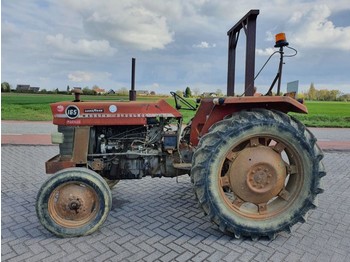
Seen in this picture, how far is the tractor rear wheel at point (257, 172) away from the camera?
280 centimetres

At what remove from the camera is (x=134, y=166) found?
11.1 ft

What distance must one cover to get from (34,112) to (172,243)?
15746mm

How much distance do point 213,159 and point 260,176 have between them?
58 centimetres

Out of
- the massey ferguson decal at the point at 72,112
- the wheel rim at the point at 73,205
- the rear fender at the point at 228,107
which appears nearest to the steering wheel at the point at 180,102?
the rear fender at the point at 228,107

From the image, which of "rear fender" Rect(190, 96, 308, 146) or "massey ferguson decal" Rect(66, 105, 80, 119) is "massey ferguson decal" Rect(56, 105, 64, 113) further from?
"rear fender" Rect(190, 96, 308, 146)

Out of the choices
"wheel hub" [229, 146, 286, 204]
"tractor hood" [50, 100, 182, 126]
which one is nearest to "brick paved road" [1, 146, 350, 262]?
"wheel hub" [229, 146, 286, 204]

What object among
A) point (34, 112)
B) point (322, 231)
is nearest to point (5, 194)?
point (322, 231)

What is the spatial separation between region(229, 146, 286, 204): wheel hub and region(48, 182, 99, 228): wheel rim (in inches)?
60.4

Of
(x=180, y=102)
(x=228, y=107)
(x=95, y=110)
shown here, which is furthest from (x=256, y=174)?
(x=95, y=110)

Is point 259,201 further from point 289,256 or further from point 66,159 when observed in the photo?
point 66,159

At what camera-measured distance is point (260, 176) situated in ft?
9.70

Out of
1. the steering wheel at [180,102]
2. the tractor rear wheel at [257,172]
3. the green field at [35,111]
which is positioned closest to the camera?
the tractor rear wheel at [257,172]

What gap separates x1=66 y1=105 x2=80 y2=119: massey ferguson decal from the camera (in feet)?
10.2

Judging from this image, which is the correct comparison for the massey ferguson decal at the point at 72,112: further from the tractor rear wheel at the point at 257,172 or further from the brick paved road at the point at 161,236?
the tractor rear wheel at the point at 257,172
